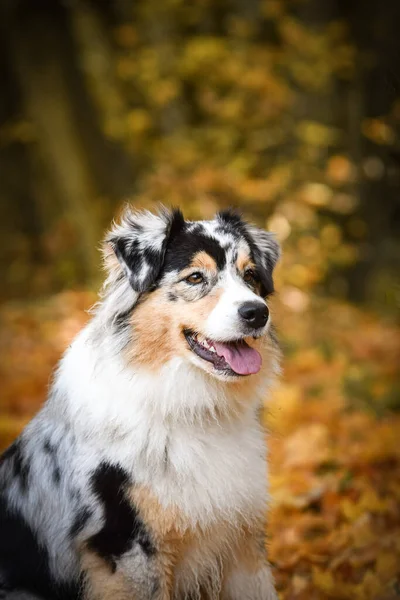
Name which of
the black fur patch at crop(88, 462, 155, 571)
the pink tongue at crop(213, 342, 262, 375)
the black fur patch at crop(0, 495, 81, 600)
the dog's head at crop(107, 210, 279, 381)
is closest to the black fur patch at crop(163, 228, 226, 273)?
the dog's head at crop(107, 210, 279, 381)

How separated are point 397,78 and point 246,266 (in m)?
2.08

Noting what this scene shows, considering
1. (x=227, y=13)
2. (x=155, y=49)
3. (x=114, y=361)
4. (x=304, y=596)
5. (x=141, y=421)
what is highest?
(x=227, y=13)

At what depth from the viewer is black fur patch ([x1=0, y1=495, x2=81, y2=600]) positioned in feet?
11.3

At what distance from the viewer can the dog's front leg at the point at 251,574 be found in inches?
148

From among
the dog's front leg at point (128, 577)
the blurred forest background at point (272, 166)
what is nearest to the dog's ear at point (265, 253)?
the dog's front leg at point (128, 577)

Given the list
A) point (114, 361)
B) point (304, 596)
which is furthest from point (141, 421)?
point (304, 596)

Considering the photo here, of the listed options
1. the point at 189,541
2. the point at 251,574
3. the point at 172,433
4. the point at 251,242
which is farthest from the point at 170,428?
the point at 251,242

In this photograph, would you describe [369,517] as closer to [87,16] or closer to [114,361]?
[114,361]

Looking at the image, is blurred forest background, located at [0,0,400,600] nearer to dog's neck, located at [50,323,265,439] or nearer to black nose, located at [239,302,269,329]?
dog's neck, located at [50,323,265,439]

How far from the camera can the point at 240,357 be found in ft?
12.1

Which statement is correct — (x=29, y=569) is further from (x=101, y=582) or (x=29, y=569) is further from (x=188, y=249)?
(x=188, y=249)

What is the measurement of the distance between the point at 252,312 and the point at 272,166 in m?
6.34

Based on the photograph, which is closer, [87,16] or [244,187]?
[244,187]

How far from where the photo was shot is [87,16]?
11672mm
